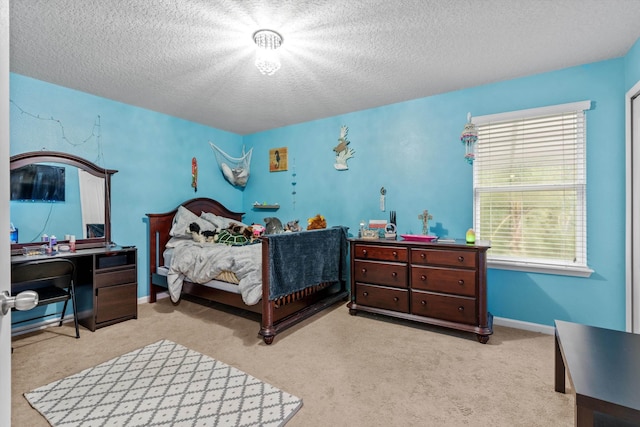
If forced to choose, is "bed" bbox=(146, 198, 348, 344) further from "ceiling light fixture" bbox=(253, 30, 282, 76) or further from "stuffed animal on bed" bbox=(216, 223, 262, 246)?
"ceiling light fixture" bbox=(253, 30, 282, 76)

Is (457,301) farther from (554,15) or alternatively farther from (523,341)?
(554,15)

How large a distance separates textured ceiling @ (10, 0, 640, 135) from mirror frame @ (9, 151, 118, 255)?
74 cm

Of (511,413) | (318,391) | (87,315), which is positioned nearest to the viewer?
(511,413)

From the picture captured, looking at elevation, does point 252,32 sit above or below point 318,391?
above

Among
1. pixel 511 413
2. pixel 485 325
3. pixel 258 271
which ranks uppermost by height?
pixel 258 271

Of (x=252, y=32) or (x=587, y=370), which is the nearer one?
(x=587, y=370)

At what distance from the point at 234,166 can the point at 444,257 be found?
3514mm

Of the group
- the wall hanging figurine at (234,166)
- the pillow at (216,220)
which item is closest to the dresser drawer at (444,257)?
the pillow at (216,220)

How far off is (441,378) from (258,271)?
1.67 meters

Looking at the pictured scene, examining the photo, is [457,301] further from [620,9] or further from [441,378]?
[620,9]

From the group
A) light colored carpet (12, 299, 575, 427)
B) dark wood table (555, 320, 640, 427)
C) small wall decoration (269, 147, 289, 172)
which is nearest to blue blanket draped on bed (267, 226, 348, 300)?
light colored carpet (12, 299, 575, 427)

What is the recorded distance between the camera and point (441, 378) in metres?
2.06

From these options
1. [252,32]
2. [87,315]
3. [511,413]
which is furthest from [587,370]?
[87,315]

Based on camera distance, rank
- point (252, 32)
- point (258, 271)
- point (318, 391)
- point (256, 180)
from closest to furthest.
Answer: point (318, 391) → point (252, 32) → point (258, 271) → point (256, 180)
